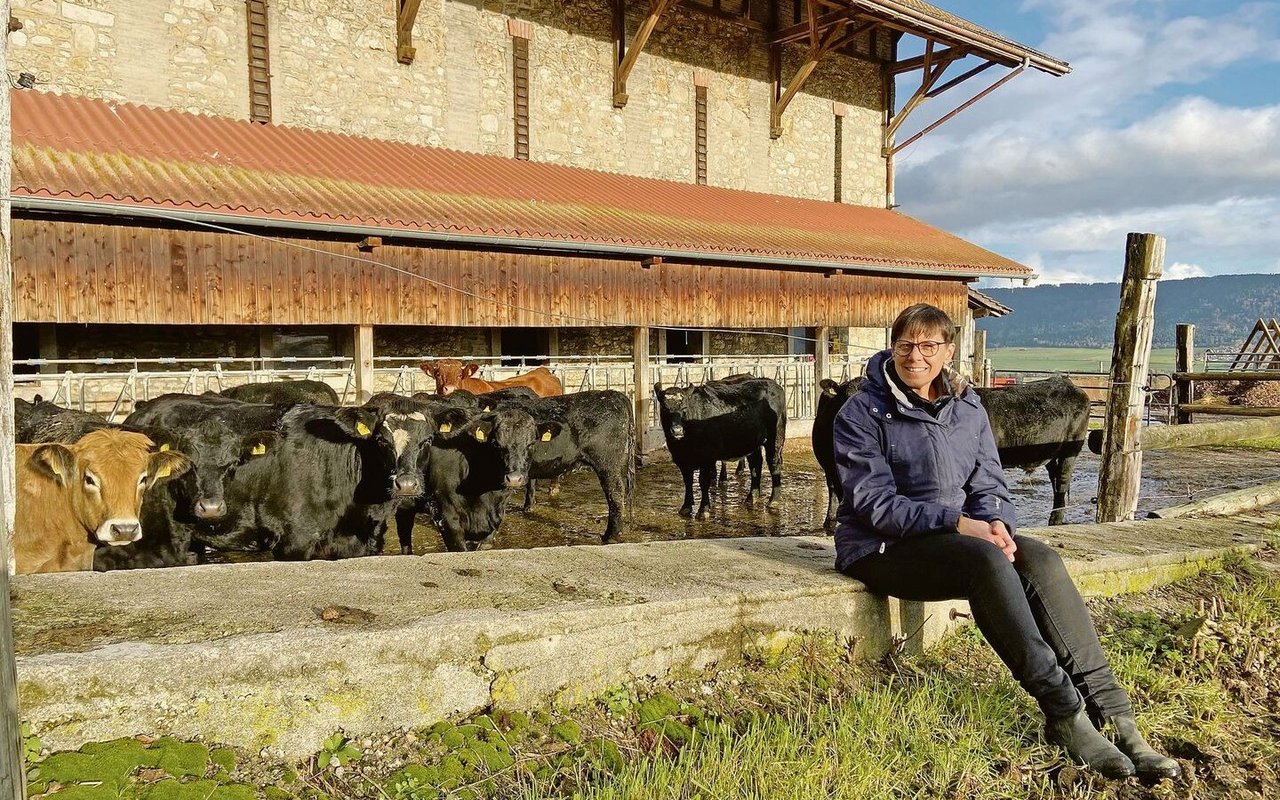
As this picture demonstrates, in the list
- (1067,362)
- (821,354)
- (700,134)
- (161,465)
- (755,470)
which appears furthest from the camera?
(1067,362)

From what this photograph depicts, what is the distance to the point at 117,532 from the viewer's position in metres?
4.60

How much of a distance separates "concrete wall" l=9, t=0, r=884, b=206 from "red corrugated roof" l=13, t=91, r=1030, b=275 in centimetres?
67

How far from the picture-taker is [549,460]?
8.41m

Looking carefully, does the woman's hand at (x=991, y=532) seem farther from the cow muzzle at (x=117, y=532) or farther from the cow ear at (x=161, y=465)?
the cow ear at (x=161, y=465)

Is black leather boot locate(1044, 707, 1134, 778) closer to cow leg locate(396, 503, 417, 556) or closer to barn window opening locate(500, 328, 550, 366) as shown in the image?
cow leg locate(396, 503, 417, 556)

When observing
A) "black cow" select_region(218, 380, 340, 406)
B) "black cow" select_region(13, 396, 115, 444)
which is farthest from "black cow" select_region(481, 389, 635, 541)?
"black cow" select_region(13, 396, 115, 444)

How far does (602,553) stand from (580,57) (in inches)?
630

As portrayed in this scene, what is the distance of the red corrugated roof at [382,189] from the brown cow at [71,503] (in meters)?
5.40

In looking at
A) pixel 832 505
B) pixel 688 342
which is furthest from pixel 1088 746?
pixel 688 342

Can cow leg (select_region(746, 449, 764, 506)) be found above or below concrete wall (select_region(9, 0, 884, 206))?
below

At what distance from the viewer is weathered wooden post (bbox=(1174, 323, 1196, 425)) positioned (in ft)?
53.6

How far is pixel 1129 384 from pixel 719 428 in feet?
14.7

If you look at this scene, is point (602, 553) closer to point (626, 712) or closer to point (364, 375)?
point (626, 712)

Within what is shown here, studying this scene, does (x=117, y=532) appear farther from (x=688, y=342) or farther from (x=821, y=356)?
(x=688, y=342)
